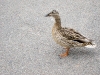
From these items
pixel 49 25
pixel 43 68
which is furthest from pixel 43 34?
pixel 43 68

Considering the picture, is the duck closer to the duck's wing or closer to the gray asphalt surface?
the duck's wing

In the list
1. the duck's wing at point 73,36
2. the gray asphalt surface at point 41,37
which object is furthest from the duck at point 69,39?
the gray asphalt surface at point 41,37

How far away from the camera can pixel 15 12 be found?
588 cm

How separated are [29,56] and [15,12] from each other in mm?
1632

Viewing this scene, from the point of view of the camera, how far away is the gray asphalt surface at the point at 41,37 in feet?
14.3

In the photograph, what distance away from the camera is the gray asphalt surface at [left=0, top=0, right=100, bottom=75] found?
4371 mm

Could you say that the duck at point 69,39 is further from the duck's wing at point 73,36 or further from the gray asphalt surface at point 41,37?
the gray asphalt surface at point 41,37

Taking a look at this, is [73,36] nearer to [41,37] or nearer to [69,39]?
[69,39]

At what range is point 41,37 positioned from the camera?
16.7ft

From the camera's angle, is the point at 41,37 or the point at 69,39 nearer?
the point at 69,39

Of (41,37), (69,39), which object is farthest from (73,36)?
(41,37)

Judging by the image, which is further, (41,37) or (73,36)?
(41,37)

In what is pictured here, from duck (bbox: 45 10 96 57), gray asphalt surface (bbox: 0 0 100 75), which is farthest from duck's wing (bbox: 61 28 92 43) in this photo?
gray asphalt surface (bbox: 0 0 100 75)

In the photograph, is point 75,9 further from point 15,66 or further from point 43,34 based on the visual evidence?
point 15,66
